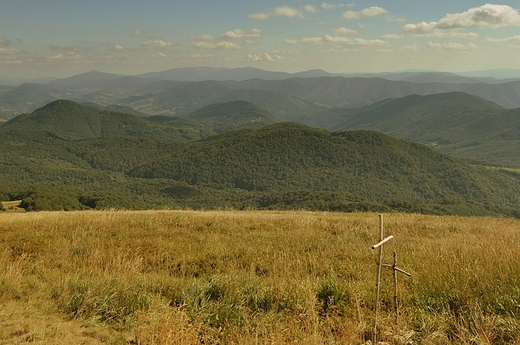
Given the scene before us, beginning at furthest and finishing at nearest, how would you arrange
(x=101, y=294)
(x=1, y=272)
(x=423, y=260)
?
(x=423, y=260), (x=1, y=272), (x=101, y=294)

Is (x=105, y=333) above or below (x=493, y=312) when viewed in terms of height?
below

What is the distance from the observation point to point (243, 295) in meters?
6.51

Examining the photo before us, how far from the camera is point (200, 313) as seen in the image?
581 cm

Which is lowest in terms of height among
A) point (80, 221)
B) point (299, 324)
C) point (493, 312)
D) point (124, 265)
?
point (80, 221)

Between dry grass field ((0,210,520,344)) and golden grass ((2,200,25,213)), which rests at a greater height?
dry grass field ((0,210,520,344))

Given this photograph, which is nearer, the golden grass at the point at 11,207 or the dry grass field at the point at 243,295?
the dry grass field at the point at 243,295

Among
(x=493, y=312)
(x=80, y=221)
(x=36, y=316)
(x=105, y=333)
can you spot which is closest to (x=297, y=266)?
(x=493, y=312)

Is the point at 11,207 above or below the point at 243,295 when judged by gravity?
below

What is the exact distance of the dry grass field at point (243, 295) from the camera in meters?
5.16

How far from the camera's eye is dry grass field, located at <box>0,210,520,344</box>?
5.16m

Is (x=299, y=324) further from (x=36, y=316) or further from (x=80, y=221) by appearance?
(x=80, y=221)

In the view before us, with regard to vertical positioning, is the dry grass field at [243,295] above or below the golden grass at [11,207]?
above

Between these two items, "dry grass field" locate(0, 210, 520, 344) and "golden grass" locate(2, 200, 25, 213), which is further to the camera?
"golden grass" locate(2, 200, 25, 213)

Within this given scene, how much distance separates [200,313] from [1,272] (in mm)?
5126
